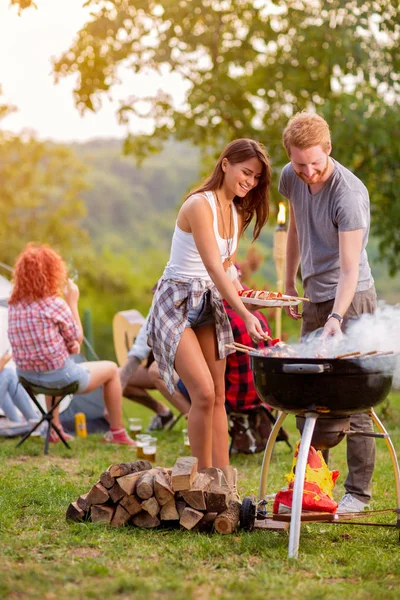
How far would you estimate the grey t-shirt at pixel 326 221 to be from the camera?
3.22 meters

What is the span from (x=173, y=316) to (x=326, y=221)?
0.74m

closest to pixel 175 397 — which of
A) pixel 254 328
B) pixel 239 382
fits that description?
pixel 239 382

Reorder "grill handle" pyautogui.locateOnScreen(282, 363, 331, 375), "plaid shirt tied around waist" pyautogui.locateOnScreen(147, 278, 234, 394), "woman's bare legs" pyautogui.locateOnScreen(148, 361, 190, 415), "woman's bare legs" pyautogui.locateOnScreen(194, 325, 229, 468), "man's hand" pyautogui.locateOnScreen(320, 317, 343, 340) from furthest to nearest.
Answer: "woman's bare legs" pyautogui.locateOnScreen(148, 361, 190, 415) < "woman's bare legs" pyautogui.locateOnScreen(194, 325, 229, 468) < "plaid shirt tied around waist" pyautogui.locateOnScreen(147, 278, 234, 394) < "man's hand" pyautogui.locateOnScreen(320, 317, 343, 340) < "grill handle" pyautogui.locateOnScreen(282, 363, 331, 375)

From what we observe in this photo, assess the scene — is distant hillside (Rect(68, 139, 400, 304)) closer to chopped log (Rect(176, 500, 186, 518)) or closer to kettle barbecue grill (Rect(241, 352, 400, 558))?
chopped log (Rect(176, 500, 186, 518))

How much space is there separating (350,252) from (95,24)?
533 cm

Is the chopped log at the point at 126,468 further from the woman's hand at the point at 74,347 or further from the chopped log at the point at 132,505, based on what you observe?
the woman's hand at the point at 74,347

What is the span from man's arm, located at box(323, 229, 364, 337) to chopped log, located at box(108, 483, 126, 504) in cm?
112

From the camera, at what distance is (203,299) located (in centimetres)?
344

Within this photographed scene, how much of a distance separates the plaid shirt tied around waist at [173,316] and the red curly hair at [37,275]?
70.3 inches

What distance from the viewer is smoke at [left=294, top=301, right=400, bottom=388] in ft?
10.1

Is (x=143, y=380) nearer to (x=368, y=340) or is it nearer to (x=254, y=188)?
(x=254, y=188)

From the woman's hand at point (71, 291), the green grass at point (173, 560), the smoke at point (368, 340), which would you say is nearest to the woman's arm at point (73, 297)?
the woman's hand at point (71, 291)

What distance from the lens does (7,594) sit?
2395mm

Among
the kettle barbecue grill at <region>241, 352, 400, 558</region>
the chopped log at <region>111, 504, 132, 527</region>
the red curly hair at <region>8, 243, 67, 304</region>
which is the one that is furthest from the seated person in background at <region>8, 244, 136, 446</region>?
the kettle barbecue grill at <region>241, 352, 400, 558</region>
